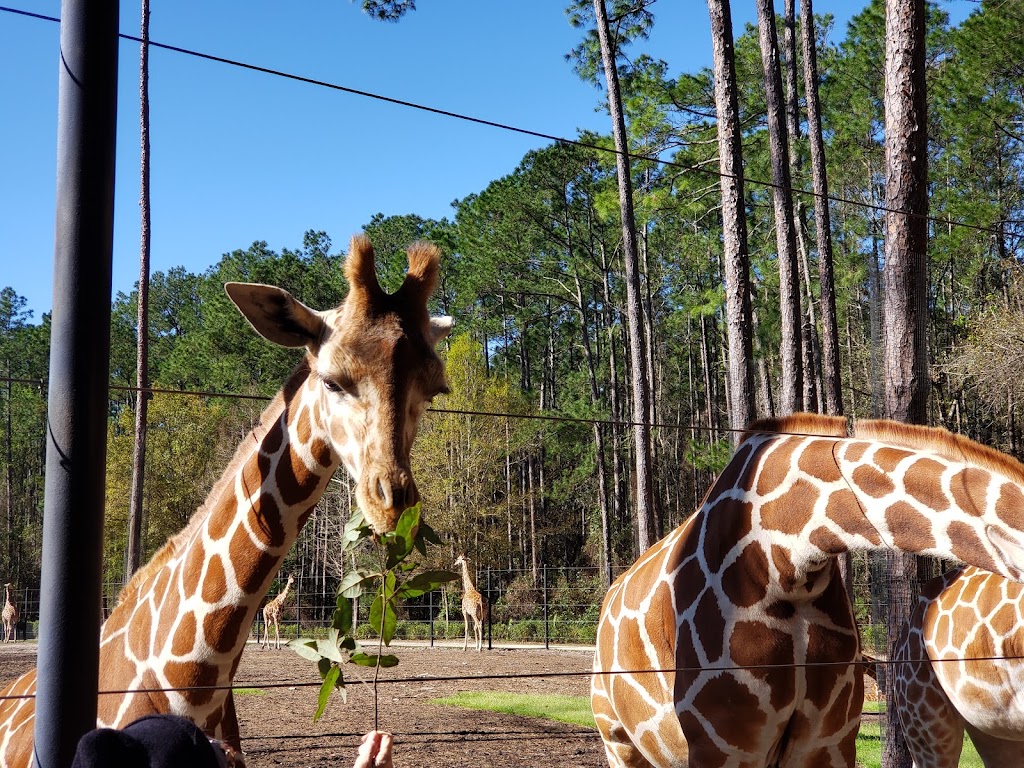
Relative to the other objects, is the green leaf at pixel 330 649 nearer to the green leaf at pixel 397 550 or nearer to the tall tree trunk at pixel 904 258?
the green leaf at pixel 397 550

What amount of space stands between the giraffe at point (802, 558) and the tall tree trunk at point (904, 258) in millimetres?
1889

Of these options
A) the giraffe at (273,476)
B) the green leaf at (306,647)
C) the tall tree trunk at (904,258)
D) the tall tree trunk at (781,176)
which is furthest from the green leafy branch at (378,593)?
the tall tree trunk at (781,176)

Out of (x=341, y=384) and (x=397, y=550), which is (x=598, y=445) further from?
(x=397, y=550)

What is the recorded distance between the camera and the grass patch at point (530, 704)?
998 centimetres

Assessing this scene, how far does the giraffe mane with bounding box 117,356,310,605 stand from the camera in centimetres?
274

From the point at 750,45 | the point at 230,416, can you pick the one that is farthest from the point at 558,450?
the point at 750,45

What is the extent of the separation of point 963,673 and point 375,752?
4.05 m

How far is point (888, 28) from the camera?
18.5ft

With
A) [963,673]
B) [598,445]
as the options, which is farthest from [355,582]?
[598,445]

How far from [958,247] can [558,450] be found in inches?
656

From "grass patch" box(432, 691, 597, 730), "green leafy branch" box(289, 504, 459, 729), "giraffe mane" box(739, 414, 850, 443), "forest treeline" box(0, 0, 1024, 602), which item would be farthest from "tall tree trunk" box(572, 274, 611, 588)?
"green leafy branch" box(289, 504, 459, 729)

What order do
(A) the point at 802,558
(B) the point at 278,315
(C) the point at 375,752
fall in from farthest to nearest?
1. (A) the point at 802,558
2. (B) the point at 278,315
3. (C) the point at 375,752

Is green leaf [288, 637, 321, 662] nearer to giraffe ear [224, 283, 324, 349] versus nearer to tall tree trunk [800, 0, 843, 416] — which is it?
giraffe ear [224, 283, 324, 349]

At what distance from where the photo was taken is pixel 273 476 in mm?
2615
